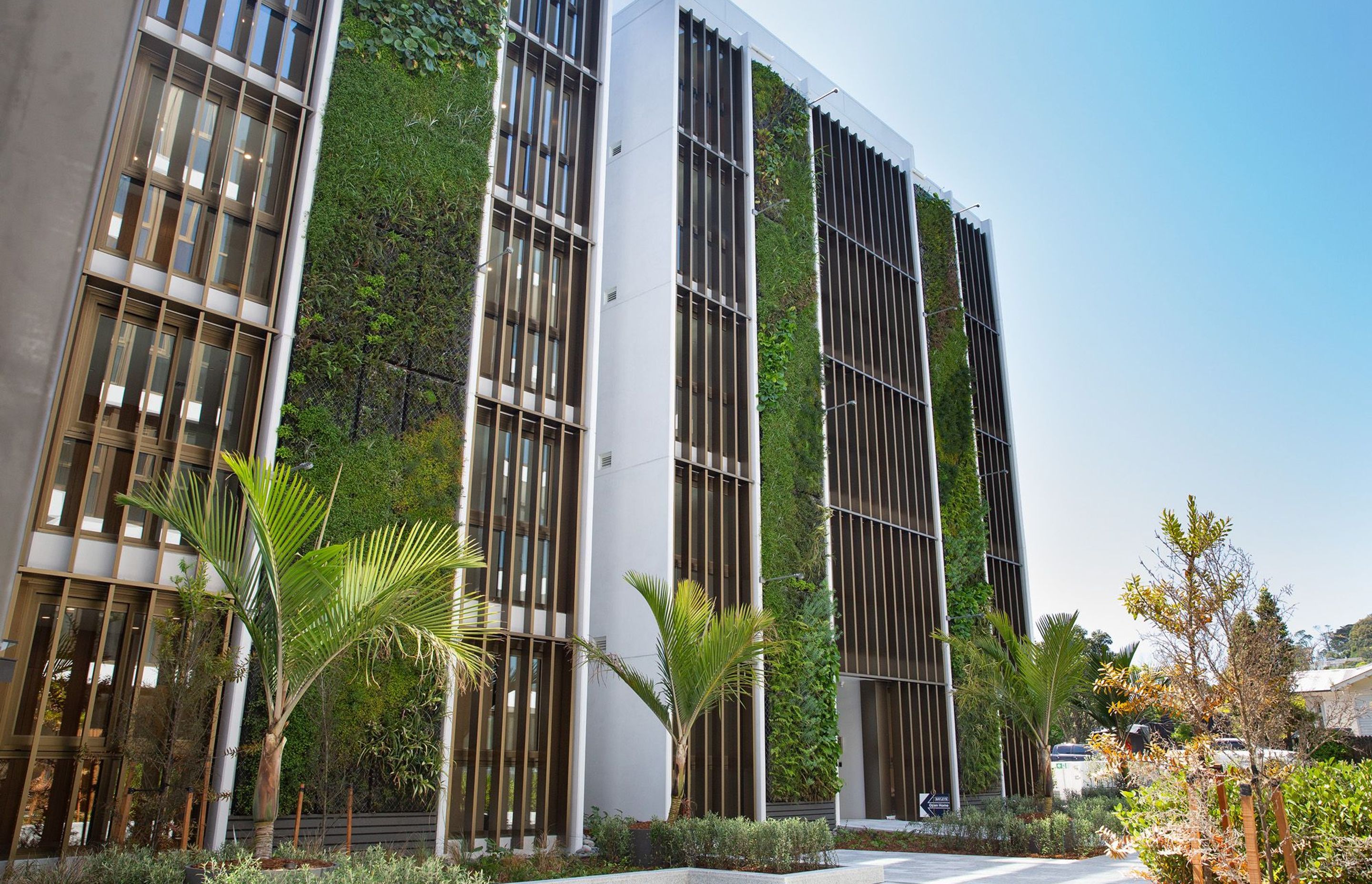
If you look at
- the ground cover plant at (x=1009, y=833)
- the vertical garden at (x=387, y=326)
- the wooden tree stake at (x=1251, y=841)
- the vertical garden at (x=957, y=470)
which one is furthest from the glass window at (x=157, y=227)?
the vertical garden at (x=957, y=470)

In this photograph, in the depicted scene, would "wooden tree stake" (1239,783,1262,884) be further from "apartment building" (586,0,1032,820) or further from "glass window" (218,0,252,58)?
"glass window" (218,0,252,58)

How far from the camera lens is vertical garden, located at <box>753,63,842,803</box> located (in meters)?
19.5

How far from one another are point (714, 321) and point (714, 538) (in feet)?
15.3

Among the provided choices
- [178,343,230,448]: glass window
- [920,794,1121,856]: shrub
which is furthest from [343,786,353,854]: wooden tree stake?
[920,794,1121,856]: shrub

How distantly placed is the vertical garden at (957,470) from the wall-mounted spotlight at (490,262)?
13600mm

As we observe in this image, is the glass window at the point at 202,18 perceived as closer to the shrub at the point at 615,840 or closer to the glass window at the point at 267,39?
the glass window at the point at 267,39

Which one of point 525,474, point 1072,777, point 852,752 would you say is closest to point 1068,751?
point 1072,777

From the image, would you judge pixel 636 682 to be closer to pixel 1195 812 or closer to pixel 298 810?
pixel 298 810

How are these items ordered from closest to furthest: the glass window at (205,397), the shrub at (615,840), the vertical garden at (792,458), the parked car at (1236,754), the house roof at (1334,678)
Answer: the parked car at (1236,754) < the glass window at (205,397) < the shrub at (615,840) < the vertical garden at (792,458) < the house roof at (1334,678)

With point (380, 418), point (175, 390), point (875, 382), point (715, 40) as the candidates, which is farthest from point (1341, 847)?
point (715, 40)

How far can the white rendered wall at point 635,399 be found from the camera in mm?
17656

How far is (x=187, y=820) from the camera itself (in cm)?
1034

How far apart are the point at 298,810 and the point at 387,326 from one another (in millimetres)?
7096

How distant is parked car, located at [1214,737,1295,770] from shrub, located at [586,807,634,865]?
7513 mm
